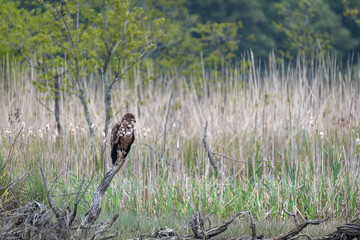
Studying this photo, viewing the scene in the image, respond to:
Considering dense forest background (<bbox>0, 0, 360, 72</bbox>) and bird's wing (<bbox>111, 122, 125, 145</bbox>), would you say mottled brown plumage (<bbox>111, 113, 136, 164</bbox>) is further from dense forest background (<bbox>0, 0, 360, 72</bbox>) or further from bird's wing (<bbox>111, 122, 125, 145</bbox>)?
dense forest background (<bbox>0, 0, 360, 72</bbox>)

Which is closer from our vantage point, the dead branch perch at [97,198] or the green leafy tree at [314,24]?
the dead branch perch at [97,198]

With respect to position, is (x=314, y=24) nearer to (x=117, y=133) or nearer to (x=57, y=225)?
(x=117, y=133)

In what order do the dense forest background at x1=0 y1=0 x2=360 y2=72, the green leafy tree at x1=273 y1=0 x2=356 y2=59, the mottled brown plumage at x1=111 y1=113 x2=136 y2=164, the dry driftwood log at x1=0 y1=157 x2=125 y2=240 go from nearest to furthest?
the dry driftwood log at x1=0 y1=157 x2=125 y2=240 < the mottled brown plumage at x1=111 y1=113 x2=136 y2=164 < the dense forest background at x1=0 y1=0 x2=360 y2=72 < the green leafy tree at x1=273 y1=0 x2=356 y2=59

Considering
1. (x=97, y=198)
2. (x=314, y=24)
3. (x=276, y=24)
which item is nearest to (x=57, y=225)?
(x=97, y=198)

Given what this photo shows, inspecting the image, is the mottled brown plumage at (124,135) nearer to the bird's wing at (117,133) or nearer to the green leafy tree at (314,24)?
the bird's wing at (117,133)

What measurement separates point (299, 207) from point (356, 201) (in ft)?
1.65

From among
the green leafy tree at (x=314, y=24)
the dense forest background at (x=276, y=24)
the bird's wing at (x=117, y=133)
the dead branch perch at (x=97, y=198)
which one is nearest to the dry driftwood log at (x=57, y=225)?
the dead branch perch at (x=97, y=198)

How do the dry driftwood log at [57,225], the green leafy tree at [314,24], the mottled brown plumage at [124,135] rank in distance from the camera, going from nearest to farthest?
the dry driftwood log at [57,225]
the mottled brown plumage at [124,135]
the green leafy tree at [314,24]

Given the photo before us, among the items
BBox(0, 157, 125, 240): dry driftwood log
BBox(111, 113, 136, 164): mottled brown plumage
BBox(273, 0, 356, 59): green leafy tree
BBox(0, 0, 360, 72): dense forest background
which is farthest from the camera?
BBox(273, 0, 356, 59): green leafy tree

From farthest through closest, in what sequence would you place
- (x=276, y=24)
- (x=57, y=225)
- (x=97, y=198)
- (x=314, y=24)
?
(x=314, y=24)
(x=276, y=24)
(x=97, y=198)
(x=57, y=225)

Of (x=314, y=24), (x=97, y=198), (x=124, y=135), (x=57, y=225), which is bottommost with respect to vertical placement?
(x=57, y=225)

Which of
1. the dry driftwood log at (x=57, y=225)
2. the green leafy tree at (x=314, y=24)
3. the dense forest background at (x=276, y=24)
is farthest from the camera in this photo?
the green leafy tree at (x=314, y=24)

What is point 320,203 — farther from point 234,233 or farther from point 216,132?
point 216,132

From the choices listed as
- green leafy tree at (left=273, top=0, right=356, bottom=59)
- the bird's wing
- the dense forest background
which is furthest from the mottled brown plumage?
green leafy tree at (left=273, top=0, right=356, bottom=59)
